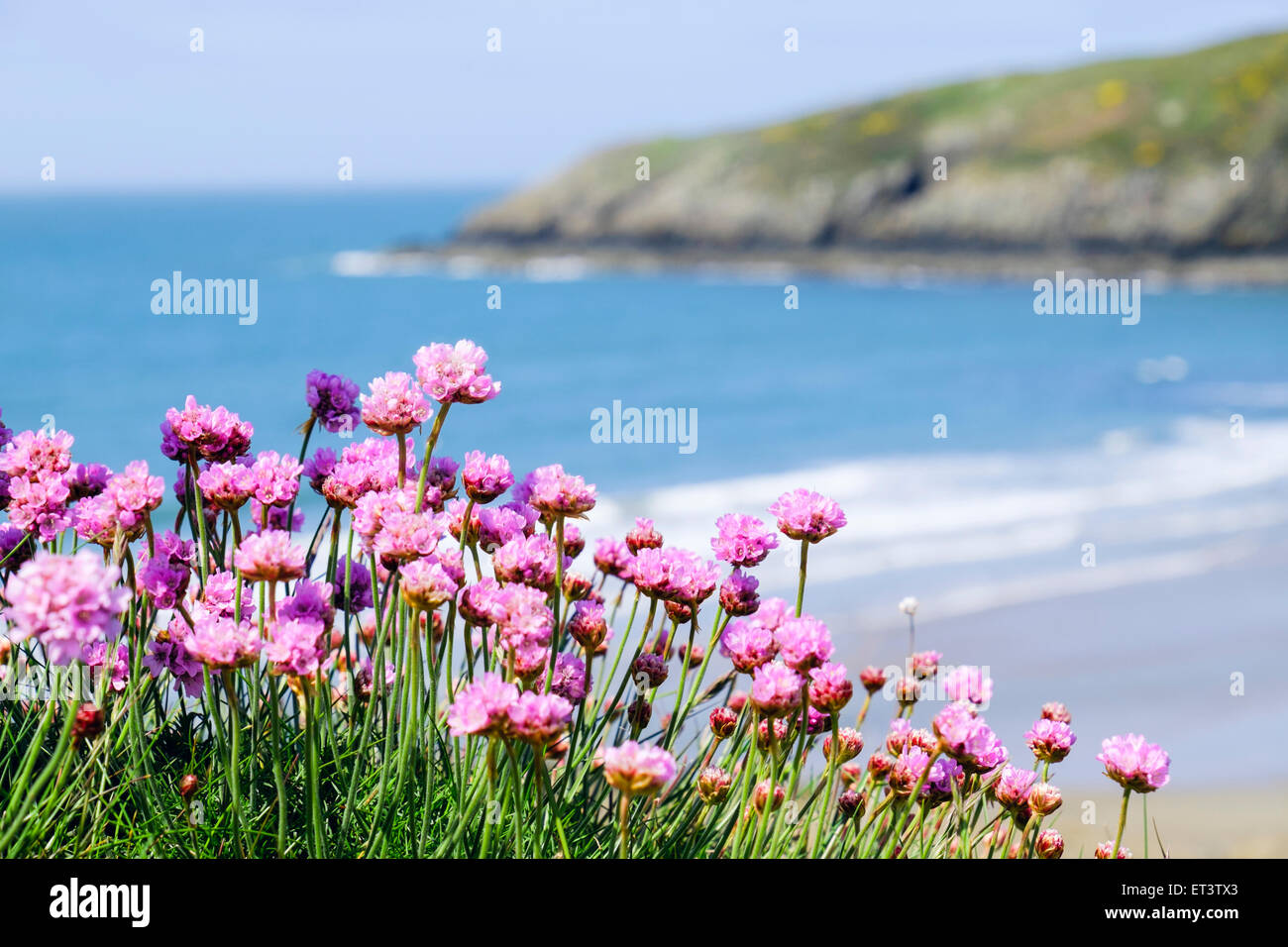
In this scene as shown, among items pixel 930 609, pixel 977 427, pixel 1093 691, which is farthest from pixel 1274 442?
pixel 1093 691

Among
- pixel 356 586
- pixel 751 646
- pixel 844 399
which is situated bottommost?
pixel 751 646

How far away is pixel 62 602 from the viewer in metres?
1.46

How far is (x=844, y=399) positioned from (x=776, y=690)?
24.5m

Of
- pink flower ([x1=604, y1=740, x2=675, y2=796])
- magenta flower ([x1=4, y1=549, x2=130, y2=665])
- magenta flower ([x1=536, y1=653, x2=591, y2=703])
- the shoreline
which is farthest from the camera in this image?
the shoreline

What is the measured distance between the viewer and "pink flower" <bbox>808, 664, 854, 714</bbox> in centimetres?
199

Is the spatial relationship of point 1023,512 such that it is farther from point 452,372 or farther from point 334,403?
point 452,372

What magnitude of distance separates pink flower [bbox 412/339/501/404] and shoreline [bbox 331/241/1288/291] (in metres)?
44.8

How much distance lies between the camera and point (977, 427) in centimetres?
2173

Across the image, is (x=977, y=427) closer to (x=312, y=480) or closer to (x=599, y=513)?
(x=599, y=513)

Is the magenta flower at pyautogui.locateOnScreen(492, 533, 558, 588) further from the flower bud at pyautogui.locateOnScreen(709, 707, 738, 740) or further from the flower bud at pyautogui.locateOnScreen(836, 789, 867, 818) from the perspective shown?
the flower bud at pyautogui.locateOnScreen(836, 789, 867, 818)

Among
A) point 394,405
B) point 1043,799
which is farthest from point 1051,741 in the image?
point 394,405

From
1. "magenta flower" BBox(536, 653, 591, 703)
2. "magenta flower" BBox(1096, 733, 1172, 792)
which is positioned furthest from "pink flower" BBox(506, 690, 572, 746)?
"magenta flower" BBox(1096, 733, 1172, 792)

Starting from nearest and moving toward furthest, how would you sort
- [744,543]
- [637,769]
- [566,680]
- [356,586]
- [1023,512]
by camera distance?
1. [637,769]
2. [566,680]
3. [744,543]
4. [356,586]
5. [1023,512]
